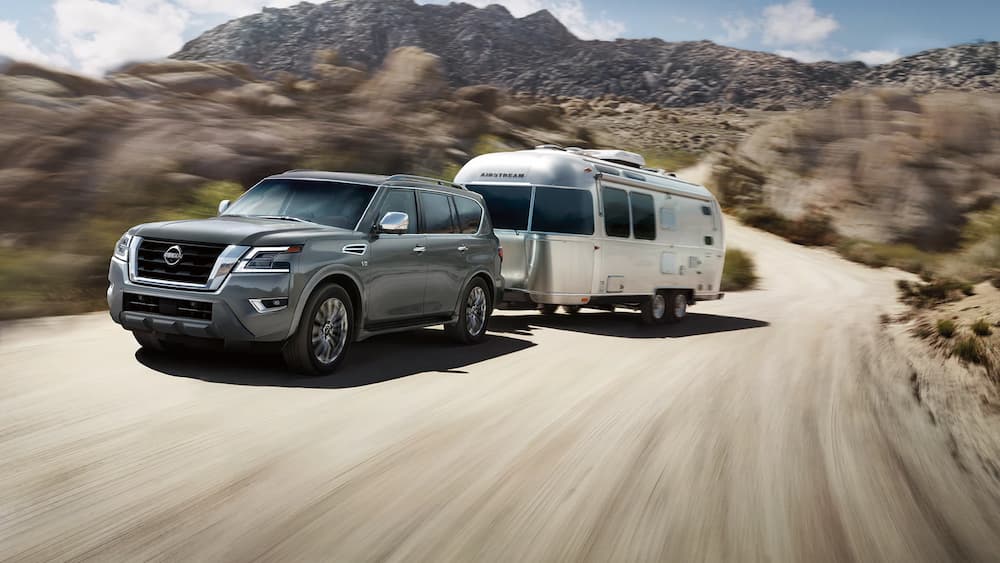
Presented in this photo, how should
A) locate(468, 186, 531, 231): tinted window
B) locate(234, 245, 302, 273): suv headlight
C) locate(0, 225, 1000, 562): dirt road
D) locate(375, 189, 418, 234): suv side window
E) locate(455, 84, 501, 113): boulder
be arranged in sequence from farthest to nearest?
1. locate(455, 84, 501, 113): boulder
2. locate(468, 186, 531, 231): tinted window
3. locate(375, 189, 418, 234): suv side window
4. locate(234, 245, 302, 273): suv headlight
5. locate(0, 225, 1000, 562): dirt road

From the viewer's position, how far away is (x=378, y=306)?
9.02 metres

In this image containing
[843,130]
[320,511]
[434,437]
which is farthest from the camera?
[843,130]

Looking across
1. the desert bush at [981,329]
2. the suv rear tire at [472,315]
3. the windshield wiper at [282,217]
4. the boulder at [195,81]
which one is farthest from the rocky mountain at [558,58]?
the windshield wiper at [282,217]

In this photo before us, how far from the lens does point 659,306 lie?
16109 millimetres

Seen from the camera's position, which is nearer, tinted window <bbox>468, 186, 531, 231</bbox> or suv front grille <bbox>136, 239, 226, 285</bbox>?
suv front grille <bbox>136, 239, 226, 285</bbox>

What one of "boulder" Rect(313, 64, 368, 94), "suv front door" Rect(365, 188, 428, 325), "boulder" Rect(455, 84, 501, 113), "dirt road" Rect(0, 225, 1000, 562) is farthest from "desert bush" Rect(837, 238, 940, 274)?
"suv front door" Rect(365, 188, 428, 325)

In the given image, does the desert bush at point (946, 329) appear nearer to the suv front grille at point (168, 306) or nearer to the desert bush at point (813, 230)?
the suv front grille at point (168, 306)

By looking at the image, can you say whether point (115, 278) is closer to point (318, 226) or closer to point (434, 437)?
point (318, 226)

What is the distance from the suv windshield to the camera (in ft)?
Result: 29.4

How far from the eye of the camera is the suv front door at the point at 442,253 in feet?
33.0

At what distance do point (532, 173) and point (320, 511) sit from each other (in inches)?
388

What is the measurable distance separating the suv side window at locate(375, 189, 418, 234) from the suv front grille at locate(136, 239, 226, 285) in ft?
6.20

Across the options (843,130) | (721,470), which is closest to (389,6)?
(843,130)

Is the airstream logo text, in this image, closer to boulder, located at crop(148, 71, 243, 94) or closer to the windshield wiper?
the windshield wiper
